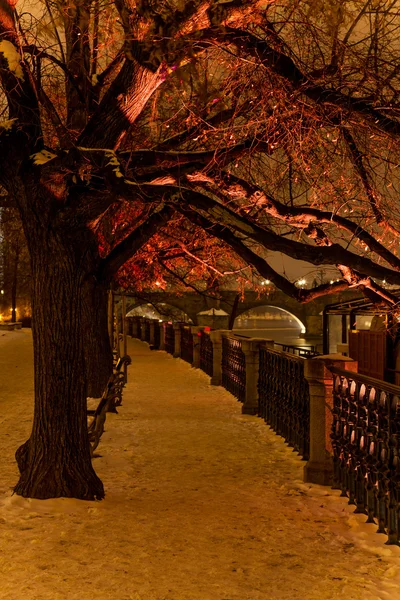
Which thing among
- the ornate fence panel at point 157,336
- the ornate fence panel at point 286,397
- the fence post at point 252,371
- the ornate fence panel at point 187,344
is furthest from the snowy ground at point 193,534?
the ornate fence panel at point 157,336

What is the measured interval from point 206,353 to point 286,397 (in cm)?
1047

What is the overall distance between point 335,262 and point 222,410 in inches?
269

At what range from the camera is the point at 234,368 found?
13953 mm

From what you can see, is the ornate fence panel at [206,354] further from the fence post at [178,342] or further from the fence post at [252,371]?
the fence post at [252,371]

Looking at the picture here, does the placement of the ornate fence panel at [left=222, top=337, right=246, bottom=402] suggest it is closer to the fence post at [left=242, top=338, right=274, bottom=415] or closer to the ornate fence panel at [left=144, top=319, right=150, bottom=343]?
the fence post at [left=242, top=338, right=274, bottom=415]

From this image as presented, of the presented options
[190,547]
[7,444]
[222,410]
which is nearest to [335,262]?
[190,547]

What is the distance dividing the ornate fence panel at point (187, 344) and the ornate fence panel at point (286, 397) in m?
12.3

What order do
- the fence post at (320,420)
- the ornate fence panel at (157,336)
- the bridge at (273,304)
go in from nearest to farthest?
the fence post at (320,420) → the ornate fence panel at (157,336) → the bridge at (273,304)

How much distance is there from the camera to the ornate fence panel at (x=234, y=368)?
12.9 m

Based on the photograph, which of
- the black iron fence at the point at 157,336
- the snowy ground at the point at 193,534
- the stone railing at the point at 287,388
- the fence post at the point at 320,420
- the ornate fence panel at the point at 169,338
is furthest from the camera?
the black iron fence at the point at 157,336

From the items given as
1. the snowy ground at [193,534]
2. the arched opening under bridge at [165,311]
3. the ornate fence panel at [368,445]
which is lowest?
the snowy ground at [193,534]

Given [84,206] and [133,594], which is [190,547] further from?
[84,206]

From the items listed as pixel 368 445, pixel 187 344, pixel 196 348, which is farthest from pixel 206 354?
pixel 368 445

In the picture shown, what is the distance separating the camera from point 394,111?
592cm
